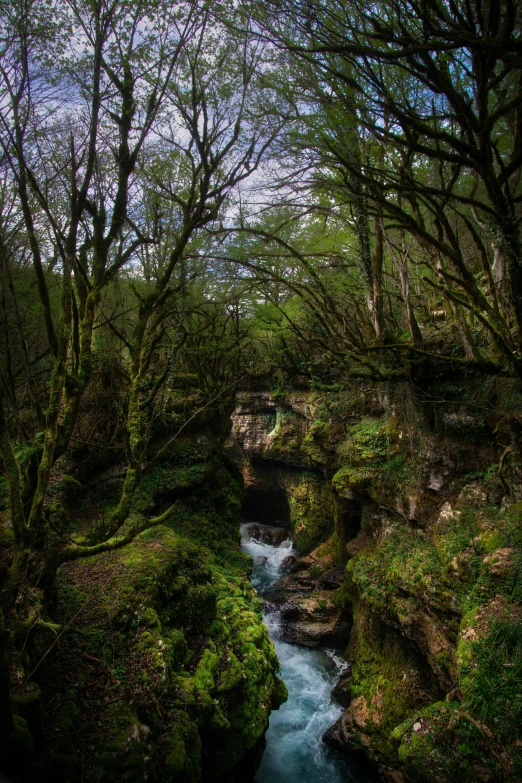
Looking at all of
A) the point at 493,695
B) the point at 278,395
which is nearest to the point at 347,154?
the point at 493,695

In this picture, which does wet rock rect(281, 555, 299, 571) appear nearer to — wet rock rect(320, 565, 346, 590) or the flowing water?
wet rock rect(320, 565, 346, 590)

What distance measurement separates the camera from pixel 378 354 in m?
7.82

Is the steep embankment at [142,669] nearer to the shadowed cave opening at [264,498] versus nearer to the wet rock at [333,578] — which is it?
the wet rock at [333,578]

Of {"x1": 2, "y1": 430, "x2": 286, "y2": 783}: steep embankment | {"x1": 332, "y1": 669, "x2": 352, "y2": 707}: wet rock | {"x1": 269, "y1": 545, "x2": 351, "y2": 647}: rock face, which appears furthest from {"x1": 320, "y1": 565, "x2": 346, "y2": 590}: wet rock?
{"x1": 2, "y1": 430, "x2": 286, "y2": 783}: steep embankment

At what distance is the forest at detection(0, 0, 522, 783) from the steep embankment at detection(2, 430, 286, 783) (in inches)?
1.3

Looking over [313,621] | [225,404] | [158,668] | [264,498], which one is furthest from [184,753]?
[264,498]

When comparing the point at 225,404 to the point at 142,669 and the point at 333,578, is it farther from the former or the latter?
the point at 333,578

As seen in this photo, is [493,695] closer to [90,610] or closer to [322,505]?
[90,610]

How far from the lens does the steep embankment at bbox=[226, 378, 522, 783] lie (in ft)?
17.5

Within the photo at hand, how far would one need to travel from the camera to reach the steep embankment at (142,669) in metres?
3.49

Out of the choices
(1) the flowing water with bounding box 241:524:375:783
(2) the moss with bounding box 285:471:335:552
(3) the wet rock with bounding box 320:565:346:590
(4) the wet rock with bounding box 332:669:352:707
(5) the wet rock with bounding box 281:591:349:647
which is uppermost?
(2) the moss with bounding box 285:471:335:552

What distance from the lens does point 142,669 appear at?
4570 millimetres

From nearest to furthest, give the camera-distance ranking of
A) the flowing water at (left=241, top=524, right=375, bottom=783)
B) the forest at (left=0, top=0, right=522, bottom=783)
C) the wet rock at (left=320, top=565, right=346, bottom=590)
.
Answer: the forest at (left=0, top=0, right=522, bottom=783), the flowing water at (left=241, top=524, right=375, bottom=783), the wet rock at (left=320, top=565, right=346, bottom=590)

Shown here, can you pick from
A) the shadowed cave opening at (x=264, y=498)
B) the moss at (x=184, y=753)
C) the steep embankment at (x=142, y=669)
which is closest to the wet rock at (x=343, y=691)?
the steep embankment at (x=142, y=669)
